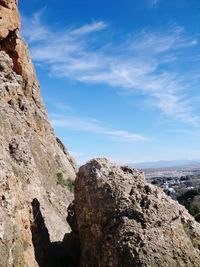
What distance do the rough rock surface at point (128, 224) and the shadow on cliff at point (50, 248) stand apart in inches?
60.1

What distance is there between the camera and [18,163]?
24.4 meters

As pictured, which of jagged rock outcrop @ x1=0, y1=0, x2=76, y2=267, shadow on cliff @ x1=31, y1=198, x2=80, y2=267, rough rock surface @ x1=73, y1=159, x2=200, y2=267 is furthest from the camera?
shadow on cliff @ x1=31, y1=198, x2=80, y2=267

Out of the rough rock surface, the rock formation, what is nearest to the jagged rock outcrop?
the rock formation

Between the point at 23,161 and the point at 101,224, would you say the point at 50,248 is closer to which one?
the point at 101,224

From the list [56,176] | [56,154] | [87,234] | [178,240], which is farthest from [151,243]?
[56,154]

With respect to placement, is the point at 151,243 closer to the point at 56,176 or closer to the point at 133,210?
the point at 133,210

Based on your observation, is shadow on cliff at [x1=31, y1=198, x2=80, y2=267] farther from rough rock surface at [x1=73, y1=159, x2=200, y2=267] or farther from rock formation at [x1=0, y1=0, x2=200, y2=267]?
rough rock surface at [x1=73, y1=159, x2=200, y2=267]

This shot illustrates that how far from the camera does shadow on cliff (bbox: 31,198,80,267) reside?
19.9 m

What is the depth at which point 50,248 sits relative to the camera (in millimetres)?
20734

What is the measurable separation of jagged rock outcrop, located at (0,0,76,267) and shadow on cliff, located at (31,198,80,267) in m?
0.10

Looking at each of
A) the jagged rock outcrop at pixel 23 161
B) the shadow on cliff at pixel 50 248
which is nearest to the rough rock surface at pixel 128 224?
the shadow on cliff at pixel 50 248

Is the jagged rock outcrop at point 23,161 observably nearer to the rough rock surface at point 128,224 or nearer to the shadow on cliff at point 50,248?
the shadow on cliff at point 50,248

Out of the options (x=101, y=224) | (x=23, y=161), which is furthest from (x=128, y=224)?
(x=23, y=161)

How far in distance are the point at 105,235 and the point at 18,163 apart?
758cm
